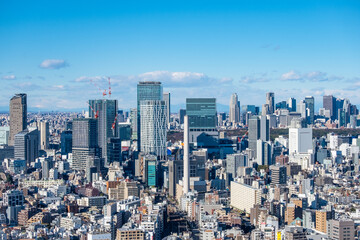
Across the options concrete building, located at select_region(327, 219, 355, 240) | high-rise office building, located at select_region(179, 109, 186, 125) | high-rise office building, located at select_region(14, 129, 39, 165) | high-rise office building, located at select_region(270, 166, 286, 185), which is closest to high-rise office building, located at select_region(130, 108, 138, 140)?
high-rise office building, located at select_region(179, 109, 186, 125)

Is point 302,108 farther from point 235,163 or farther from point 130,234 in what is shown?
point 130,234

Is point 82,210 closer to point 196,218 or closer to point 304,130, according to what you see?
point 196,218

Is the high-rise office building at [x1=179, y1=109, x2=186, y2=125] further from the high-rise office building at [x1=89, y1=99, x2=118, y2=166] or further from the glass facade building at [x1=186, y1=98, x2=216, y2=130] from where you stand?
the high-rise office building at [x1=89, y1=99, x2=118, y2=166]

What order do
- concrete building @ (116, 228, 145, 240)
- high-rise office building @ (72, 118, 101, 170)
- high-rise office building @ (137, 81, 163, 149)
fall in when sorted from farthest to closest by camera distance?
high-rise office building @ (137, 81, 163, 149)
high-rise office building @ (72, 118, 101, 170)
concrete building @ (116, 228, 145, 240)

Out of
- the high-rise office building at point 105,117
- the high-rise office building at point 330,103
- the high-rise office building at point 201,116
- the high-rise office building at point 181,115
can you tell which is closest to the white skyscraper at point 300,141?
the high-rise office building at point 201,116

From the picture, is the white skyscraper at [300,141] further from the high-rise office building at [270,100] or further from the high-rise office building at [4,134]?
the high-rise office building at [270,100]
